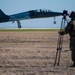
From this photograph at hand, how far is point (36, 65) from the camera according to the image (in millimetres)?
13914

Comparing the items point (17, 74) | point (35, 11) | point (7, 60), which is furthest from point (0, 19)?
point (17, 74)

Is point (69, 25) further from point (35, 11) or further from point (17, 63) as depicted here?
point (35, 11)

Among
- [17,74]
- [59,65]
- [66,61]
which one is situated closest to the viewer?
[17,74]

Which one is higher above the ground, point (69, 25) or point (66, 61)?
point (69, 25)

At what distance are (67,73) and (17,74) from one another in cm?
160

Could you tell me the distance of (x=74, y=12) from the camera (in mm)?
13508

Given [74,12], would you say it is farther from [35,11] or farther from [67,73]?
[35,11]

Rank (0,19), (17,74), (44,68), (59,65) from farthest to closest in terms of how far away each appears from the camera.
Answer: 1. (0,19)
2. (59,65)
3. (44,68)
4. (17,74)

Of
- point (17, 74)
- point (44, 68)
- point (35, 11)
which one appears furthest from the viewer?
point (35, 11)

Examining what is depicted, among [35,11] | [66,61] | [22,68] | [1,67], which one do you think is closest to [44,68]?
[22,68]

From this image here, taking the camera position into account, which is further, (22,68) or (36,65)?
(36,65)

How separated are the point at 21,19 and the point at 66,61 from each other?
5334 cm

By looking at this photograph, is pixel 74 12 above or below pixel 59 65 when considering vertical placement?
above

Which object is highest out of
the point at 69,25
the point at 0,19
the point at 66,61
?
the point at 69,25
